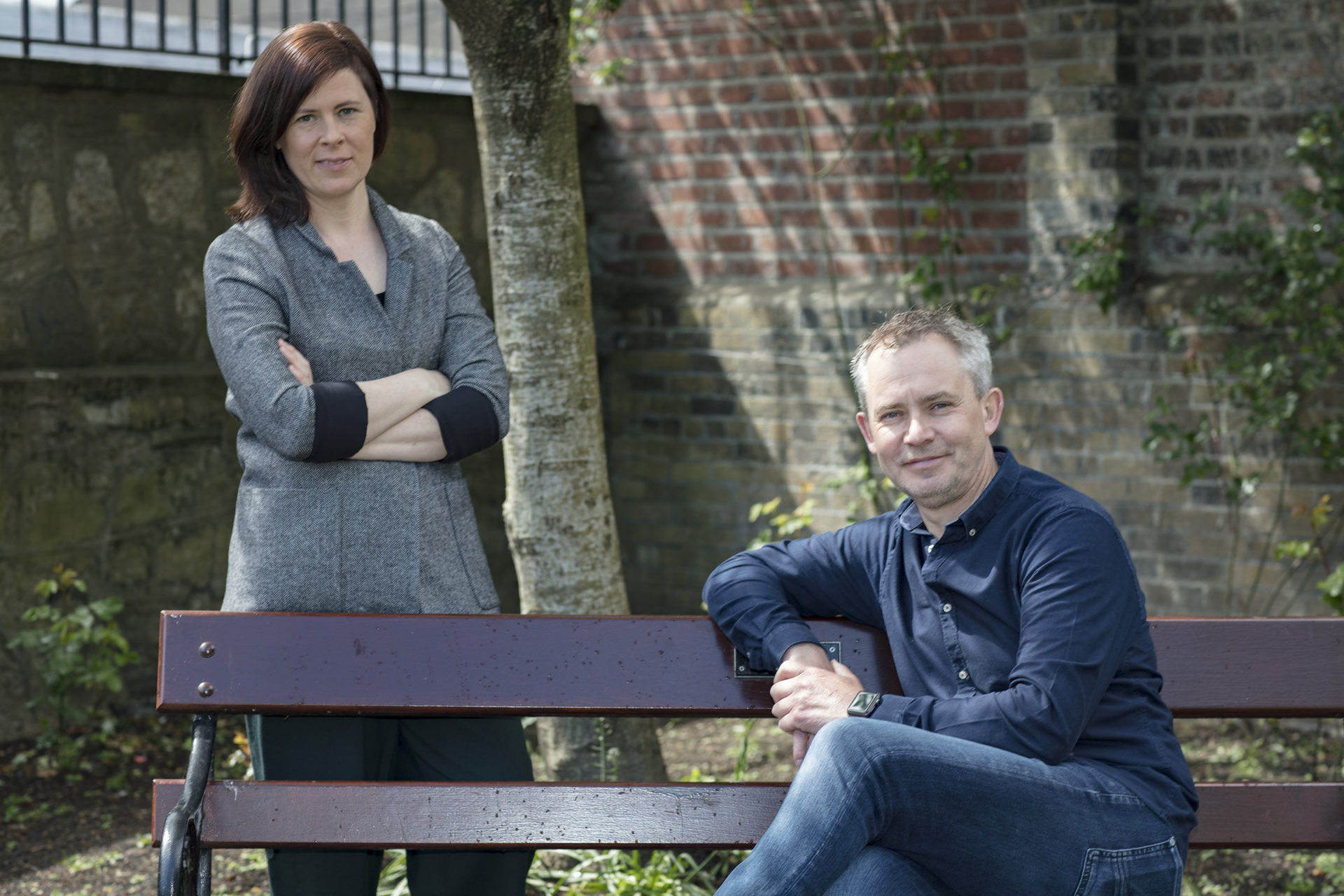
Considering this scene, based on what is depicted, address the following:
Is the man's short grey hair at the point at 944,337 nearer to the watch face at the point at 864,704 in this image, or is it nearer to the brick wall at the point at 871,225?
the watch face at the point at 864,704

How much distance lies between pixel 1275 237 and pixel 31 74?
154 inches

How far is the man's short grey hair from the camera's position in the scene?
2434 millimetres

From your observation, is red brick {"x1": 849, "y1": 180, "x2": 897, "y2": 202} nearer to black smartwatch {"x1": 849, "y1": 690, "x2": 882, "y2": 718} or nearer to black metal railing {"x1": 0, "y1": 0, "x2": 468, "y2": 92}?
black metal railing {"x1": 0, "y1": 0, "x2": 468, "y2": 92}

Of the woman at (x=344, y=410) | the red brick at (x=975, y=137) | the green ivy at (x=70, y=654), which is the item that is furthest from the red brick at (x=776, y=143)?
the woman at (x=344, y=410)

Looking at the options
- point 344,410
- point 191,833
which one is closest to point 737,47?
point 344,410

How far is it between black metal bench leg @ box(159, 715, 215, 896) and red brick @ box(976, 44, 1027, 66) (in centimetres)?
388

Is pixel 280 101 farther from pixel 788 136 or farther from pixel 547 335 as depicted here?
pixel 788 136

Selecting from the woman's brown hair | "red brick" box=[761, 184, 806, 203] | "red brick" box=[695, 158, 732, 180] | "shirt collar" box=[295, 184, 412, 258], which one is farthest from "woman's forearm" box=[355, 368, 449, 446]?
"red brick" box=[695, 158, 732, 180]

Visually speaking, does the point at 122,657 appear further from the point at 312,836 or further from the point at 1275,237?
the point at 1275,237

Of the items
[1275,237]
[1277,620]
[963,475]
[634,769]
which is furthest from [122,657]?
[1275,237]

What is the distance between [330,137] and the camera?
8.50 ft

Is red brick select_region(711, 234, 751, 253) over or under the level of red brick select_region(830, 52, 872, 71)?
under

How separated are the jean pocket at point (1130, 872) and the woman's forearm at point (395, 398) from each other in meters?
1.28

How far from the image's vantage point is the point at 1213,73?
497cm
